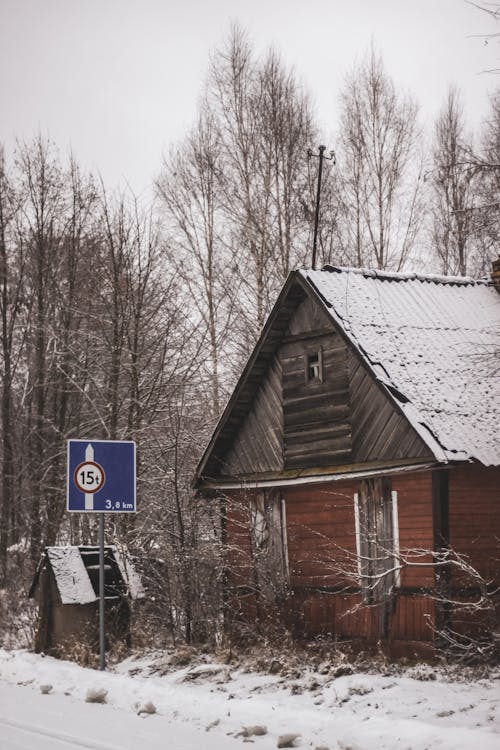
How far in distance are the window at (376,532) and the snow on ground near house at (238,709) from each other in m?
2.39

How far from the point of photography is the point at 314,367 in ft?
57.8

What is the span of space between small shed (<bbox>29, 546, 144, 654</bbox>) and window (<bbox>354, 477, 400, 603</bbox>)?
3.76 m

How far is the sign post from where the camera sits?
14.0m

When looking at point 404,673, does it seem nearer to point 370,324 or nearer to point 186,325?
point 370,324

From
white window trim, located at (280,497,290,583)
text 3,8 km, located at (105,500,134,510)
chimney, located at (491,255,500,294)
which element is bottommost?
white window trim, located at (280,497,290,583)

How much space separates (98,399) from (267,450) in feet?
37.1

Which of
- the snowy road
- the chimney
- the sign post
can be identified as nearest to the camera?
the snowy road

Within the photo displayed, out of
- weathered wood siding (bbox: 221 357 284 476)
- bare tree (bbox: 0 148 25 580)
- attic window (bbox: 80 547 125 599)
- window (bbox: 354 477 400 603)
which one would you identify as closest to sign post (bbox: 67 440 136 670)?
attic window (bbox: 80 547 125 599)

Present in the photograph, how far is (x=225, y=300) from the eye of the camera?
28859 millimetres

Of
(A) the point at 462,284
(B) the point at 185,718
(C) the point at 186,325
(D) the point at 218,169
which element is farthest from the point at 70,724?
(D) the point at 218,169

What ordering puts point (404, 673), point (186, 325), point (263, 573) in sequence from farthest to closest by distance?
point (186, 325) → point (263, 573) → point (404, 673)

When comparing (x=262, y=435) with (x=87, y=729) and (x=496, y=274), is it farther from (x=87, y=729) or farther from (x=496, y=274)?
(x=87, y=729)

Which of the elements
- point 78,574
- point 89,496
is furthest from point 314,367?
point 78,574

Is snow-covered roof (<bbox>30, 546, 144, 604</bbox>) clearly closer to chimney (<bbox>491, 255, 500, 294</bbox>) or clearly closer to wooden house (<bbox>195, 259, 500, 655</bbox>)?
wooden house (<bbox>195, 259, 500, 655</bbox>)
